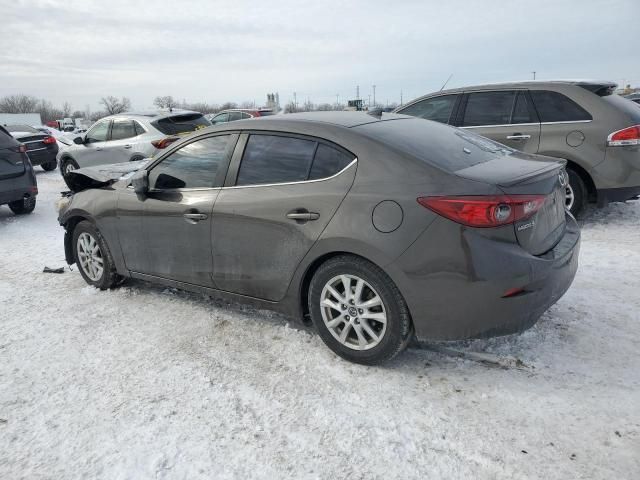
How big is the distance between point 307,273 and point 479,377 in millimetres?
1247

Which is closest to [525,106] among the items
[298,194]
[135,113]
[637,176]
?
[637,176]

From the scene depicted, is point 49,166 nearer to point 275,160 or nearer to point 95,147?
point 95,147

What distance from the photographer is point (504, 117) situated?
21.5ft

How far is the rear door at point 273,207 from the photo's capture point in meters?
3.08

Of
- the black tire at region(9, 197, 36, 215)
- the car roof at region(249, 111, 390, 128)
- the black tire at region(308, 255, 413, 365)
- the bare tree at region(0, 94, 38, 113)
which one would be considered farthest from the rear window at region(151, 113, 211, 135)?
the bare tree at region(0, 94, 38, 113)

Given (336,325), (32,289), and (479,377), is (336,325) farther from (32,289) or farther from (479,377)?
(32,289)

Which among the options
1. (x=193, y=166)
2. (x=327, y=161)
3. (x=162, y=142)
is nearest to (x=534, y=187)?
(x=327, y=161)

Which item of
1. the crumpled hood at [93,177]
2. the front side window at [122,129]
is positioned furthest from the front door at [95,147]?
the crumpled hood at [93,177]

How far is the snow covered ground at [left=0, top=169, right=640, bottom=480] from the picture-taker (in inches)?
90.7

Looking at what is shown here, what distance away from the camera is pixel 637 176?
5.63 m

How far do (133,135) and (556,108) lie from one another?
757 centimetres

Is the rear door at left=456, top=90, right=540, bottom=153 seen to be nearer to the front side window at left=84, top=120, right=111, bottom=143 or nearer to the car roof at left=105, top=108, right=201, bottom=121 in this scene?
the car roof at left=105, top=108, right=201, bottom=121

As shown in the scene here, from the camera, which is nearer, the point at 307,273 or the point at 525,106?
the point at 307,273

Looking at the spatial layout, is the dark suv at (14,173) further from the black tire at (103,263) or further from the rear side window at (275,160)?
the rear side window at (275,160)
